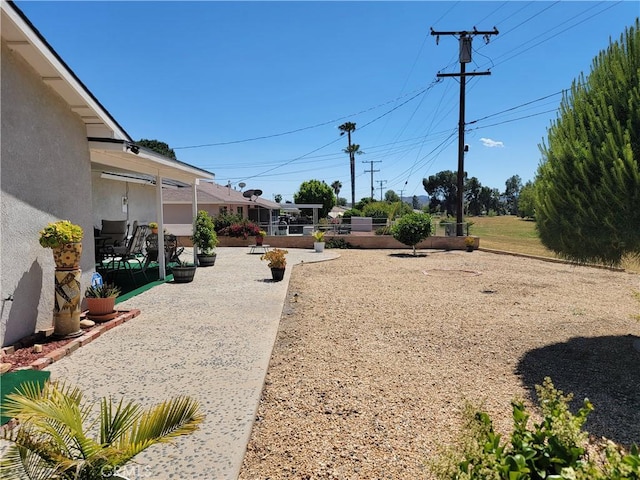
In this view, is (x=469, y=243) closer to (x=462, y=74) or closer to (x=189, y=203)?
(x=462, y=74)

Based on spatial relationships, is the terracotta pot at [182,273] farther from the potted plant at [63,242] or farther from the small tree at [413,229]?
the small tree at [413,229]

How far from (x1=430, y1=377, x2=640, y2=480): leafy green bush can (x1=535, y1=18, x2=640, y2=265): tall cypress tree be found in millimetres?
3674

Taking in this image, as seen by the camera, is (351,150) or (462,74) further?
(351,150)

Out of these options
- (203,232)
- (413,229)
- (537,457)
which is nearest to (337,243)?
(413,229)

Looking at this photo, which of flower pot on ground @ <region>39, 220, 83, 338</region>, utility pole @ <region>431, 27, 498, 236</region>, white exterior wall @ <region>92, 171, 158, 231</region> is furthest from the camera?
utility pole @ <region>431, 27, 498, 236</region>

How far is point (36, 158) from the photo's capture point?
4965 mm

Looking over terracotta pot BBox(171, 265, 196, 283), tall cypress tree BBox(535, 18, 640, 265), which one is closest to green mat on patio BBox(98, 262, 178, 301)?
terracotta pot BBox(171, 265, 196, 283)

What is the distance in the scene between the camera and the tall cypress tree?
4.48m

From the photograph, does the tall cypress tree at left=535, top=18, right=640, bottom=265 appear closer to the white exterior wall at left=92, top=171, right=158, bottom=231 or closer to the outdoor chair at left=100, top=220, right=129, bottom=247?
the outdoor chair at left=100, top=220, right=129, bottom=247

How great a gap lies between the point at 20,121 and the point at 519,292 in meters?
9.97

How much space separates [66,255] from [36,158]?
1237mm

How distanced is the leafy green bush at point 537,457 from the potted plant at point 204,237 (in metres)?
10.7

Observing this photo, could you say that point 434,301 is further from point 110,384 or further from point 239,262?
point 239,262

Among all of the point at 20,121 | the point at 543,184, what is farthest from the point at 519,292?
the point at 20,121
